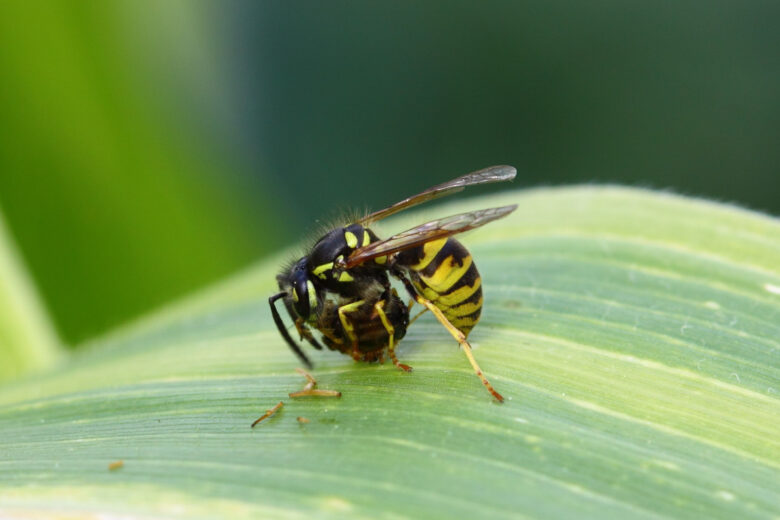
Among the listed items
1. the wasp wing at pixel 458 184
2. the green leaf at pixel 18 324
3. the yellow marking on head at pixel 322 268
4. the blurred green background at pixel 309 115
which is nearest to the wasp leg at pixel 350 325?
the yellow marking on head at pixel 322 268

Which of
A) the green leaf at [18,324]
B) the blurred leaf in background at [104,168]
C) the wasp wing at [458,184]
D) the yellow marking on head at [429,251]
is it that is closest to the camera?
the yellow marking on head at [429,251]

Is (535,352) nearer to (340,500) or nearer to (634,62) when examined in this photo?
(340,500)

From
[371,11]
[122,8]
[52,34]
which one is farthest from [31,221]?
[371,11]

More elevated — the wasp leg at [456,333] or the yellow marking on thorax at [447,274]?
the yellow marking on thorax at [447,274]

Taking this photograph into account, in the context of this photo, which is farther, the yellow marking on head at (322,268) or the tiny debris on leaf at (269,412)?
the yellow marking on head at (322,268)

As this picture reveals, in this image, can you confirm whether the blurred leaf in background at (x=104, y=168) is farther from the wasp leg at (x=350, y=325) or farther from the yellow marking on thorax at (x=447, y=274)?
the yellow marking on thorax at (x=447, y=274)

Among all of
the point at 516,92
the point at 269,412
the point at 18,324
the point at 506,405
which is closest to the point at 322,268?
the point at 269,412

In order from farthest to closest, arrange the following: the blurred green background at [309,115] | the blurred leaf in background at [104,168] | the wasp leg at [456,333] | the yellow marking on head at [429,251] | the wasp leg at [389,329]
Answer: the blurred green background at [309,115]
the blurred leaf in background at [104,168]
the yellow marking on head at [429,251]
the wasp leg at [389,329]
the wasp leg at [456,333]
